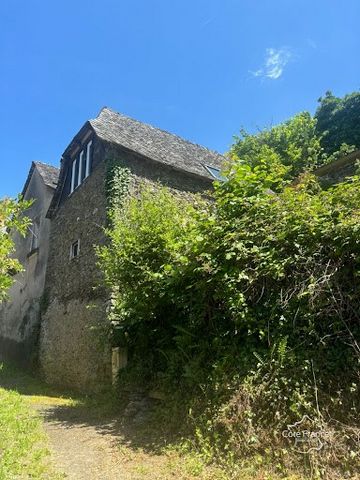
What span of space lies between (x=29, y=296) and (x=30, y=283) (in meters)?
0.58

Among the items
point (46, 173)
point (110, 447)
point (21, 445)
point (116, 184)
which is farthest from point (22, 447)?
point (46, 173)

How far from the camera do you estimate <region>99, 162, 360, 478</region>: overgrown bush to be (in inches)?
165

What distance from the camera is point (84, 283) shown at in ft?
40.6

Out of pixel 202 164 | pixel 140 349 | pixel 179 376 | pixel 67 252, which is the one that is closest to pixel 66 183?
pixel 67 252

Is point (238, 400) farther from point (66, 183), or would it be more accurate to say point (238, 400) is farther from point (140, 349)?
point (66, 183)

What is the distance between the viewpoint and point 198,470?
4137 mm

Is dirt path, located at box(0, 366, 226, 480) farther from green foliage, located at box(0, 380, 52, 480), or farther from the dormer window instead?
the dormer window

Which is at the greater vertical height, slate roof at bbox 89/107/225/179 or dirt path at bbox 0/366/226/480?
slate roof at bbox 89/107/225/179

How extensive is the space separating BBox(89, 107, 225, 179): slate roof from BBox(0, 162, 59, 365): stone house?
427cm

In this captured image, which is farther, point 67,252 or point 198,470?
point 67,252

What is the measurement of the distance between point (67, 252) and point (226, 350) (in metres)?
9.95

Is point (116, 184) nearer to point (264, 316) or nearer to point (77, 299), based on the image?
point (77, 299)

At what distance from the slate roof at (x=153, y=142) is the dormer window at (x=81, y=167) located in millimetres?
1215

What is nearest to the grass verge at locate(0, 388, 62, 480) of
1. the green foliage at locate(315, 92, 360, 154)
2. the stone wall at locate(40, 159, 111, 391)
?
the stone wall at locate(40, 159, 111, 391)
